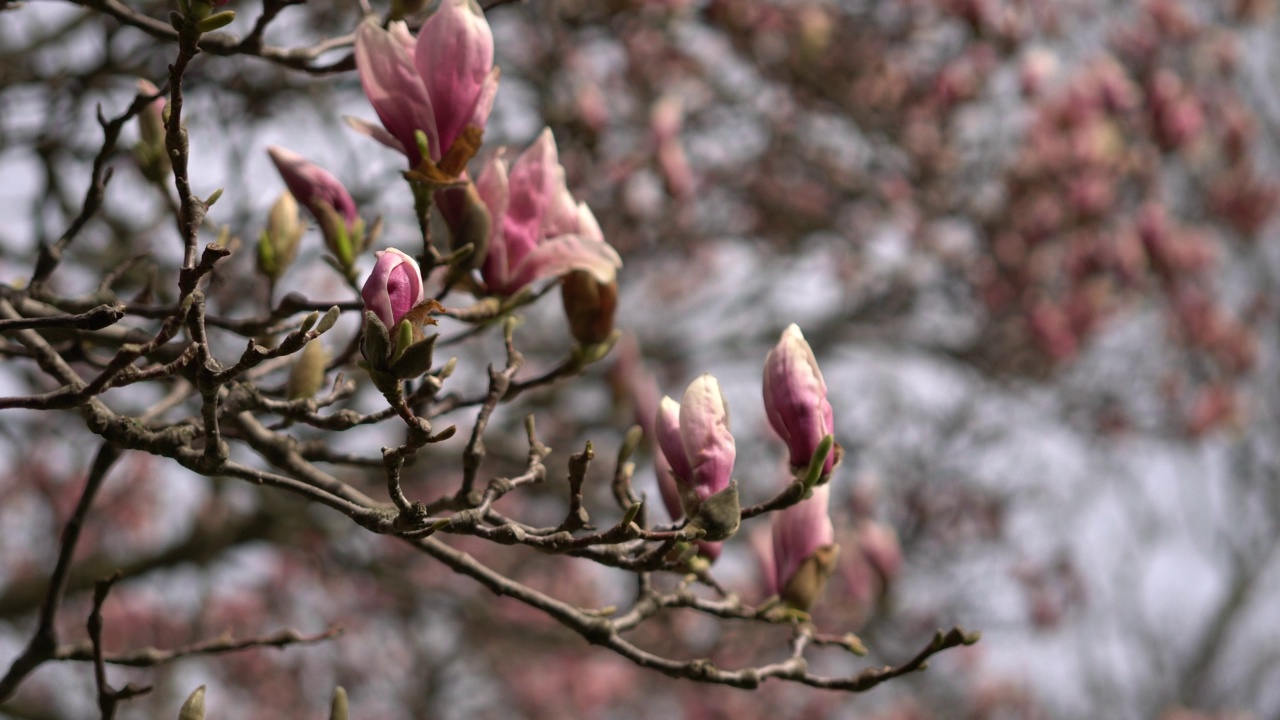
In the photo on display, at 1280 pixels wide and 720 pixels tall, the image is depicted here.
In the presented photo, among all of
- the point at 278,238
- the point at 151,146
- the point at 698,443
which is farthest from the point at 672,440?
the point at 151,146

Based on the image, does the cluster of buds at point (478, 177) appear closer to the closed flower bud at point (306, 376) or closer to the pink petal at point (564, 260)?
the pink petal at point (564, 260)

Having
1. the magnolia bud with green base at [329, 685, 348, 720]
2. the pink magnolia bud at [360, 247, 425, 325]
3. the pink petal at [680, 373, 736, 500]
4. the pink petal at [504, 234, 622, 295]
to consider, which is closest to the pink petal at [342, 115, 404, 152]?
the pink petal at [504, 234, 622, 295]

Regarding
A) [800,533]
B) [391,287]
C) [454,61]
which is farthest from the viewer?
[800,533]

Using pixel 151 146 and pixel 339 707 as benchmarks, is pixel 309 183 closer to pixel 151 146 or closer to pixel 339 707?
pixel 151 146

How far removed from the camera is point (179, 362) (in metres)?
0.83

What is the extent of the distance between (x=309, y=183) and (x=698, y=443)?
55cm

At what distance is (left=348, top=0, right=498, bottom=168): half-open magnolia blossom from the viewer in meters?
1.10

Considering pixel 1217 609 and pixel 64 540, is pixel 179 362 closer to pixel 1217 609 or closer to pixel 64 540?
pixel 64 540

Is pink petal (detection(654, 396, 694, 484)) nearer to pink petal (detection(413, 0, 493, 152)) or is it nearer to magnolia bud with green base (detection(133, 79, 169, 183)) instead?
pink petal (detection(413, 0, 493, 152))

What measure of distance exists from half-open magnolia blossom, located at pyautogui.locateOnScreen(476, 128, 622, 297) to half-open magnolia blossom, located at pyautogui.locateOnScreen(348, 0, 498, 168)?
0.08 metres

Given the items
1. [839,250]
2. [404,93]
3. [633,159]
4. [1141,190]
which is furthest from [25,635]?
[1141,190]

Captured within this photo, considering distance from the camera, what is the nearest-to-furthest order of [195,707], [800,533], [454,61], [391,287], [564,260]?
1. [391,287]
2. [195,707]
3. [454,61]
4. [564,260]
5. [800,533]

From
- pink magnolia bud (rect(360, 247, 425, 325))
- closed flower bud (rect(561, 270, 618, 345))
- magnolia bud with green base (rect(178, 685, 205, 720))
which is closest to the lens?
pink magnolia bud (rect(360, 247, 425, 325))

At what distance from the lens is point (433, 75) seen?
112 centimetres
